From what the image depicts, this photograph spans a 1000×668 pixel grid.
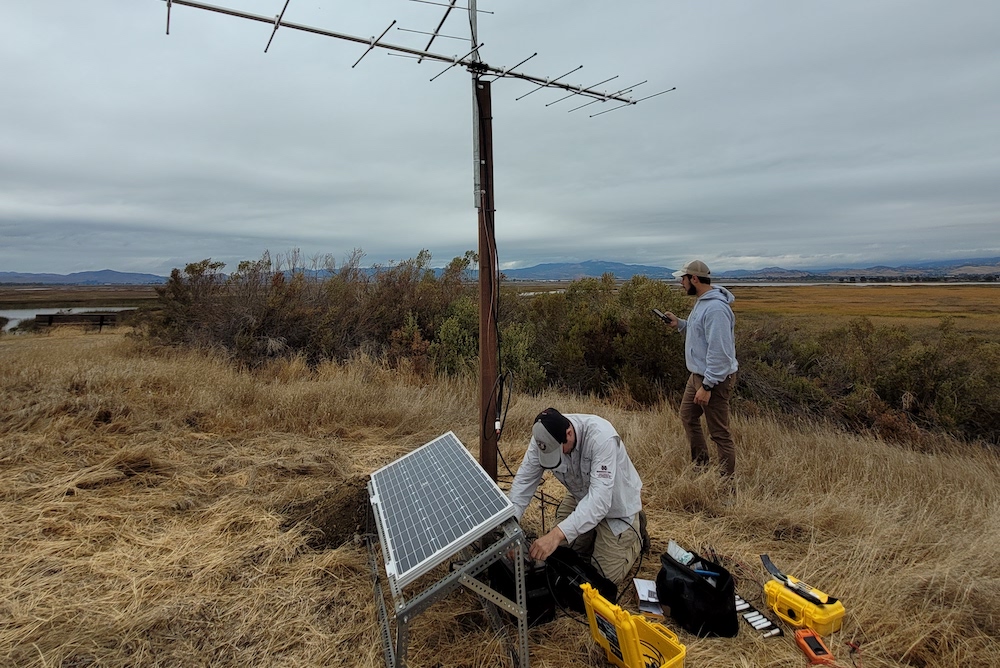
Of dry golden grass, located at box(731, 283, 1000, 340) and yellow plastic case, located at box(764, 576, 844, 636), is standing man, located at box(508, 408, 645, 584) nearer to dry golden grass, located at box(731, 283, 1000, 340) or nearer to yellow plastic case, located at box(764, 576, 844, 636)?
yellow plastic case, located at box(764, 576, 844, 636)

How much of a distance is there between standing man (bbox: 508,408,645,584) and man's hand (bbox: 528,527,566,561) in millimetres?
81

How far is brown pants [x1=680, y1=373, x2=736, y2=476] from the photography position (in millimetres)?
4609

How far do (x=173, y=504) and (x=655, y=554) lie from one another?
391 cm

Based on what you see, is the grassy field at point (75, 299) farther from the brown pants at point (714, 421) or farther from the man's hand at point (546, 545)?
the man's hand at point (546, 545)

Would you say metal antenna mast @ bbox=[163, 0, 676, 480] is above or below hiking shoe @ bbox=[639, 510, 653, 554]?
above

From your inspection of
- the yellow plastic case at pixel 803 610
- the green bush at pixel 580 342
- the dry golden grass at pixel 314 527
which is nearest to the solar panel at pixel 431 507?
the dry golden grass at pixel 314 527

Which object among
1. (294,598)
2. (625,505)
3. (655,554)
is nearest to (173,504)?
(294,598)

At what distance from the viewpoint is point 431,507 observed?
9.09 ft

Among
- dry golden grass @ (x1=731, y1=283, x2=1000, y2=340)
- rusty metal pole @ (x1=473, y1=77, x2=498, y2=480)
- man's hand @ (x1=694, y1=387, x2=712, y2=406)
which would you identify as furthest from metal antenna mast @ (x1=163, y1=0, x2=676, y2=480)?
dry golden grass @ (x1=731, y1=283, x2=1000, y2=340)

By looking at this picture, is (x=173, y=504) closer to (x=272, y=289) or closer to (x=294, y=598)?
(x=294, y=598)

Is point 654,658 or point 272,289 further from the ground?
point 272,289

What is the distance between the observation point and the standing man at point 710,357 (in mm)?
4449

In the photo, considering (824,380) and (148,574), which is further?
(824,380)

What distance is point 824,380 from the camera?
33.5ft
